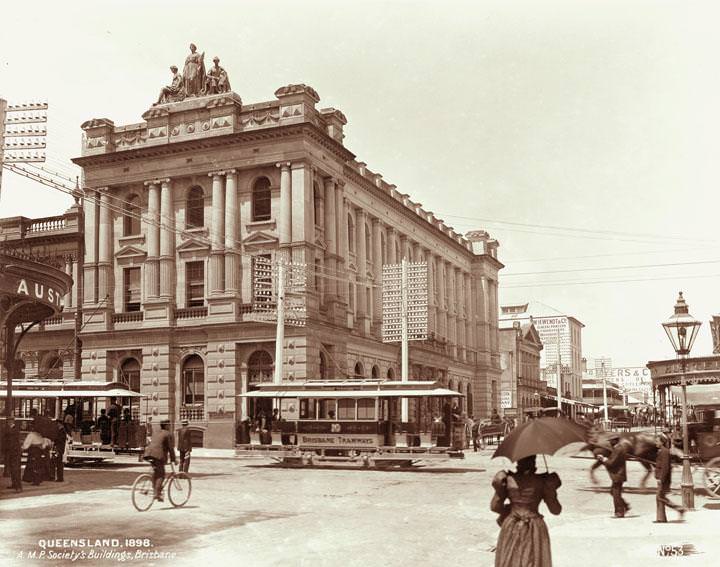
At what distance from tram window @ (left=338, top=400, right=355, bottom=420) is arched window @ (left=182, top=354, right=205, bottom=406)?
1539 cm

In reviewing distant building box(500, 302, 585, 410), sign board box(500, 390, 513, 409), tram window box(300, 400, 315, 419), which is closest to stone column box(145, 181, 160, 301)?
tram window box(300, 400, 315, 419)

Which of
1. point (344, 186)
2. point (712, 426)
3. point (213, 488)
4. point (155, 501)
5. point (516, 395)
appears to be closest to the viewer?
point (155, 501)

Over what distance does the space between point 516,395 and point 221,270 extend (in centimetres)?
5916

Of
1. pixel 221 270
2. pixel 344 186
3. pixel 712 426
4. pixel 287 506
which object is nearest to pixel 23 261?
pixel 287 506

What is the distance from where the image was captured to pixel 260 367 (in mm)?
43062

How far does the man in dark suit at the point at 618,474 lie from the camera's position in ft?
53.1

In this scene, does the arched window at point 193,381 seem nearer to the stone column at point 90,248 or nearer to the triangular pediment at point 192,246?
the triangular pediment at point 192,246

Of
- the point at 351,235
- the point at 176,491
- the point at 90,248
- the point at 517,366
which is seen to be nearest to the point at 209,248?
the point at 90,248

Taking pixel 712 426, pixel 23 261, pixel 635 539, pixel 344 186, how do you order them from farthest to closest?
pixel 344 186
pixel 712 426
pixel 23 261
pixel 635 539

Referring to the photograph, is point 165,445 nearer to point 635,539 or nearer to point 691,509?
point 635,539

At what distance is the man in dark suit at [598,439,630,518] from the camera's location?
16.2 metres

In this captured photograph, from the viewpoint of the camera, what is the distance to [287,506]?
17719 millimetres

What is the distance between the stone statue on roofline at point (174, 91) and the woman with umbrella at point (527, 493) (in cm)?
4207

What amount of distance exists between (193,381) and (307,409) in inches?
591
